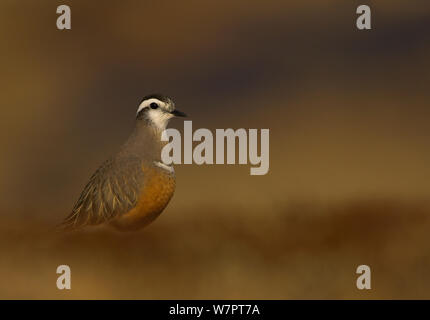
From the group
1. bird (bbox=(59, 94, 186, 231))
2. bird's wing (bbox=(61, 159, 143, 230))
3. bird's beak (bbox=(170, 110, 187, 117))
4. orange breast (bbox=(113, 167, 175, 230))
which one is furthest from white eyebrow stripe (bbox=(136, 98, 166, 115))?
orange breast (bbox=(113, 167, 175, 230))

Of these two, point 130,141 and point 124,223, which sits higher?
point 130,141

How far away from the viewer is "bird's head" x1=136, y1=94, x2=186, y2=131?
289 inches

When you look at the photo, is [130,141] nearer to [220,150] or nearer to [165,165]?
[165,165]

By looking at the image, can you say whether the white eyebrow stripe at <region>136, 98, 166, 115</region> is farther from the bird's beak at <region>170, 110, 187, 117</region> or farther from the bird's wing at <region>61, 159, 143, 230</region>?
the bird's wing at <region>61, 159, 143, 230</region>

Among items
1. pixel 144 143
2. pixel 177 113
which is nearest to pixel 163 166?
pixel 144 143

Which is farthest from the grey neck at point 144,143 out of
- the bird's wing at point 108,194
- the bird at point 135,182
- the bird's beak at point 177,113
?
the bird's beak at point 177,113

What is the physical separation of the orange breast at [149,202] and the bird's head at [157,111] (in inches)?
21.9

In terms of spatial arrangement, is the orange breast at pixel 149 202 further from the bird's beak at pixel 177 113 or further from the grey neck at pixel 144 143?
the bird's beak at pixel 177 113

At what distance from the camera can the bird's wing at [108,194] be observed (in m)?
7.19

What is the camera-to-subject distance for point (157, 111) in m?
7.38

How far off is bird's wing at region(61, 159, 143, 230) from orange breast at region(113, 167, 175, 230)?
0.22ft

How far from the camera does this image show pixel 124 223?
7156 mm
